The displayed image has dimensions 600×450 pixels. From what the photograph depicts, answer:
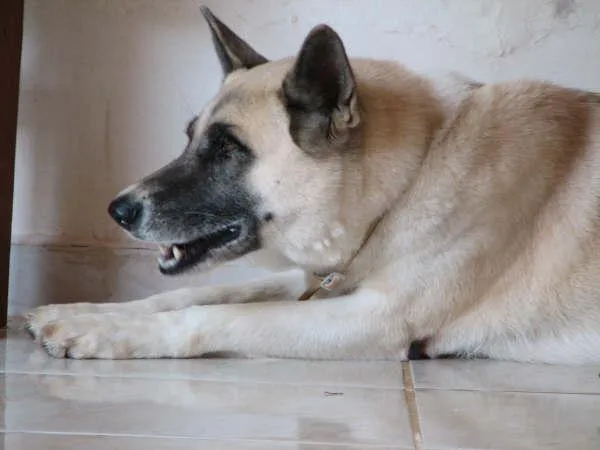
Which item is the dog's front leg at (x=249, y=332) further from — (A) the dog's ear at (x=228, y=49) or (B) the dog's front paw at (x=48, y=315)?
(A) the dog's ear at (x=228, y=49)

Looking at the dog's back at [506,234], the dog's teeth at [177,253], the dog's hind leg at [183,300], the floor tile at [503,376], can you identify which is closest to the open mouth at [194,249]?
the dog's teeth at [177,253]

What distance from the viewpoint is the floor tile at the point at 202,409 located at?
48.9 inches

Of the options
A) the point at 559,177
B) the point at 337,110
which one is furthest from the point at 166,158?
the point at 559,177

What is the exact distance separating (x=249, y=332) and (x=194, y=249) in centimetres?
19

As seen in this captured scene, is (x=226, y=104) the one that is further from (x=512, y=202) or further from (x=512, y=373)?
(x=512, y=373)

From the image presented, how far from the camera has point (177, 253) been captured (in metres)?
1.73

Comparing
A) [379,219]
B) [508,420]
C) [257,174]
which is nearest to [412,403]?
[508,420]

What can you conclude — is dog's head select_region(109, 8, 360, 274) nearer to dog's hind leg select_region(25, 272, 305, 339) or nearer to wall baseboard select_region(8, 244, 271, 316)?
dog's hind leg select_region(25, 272, 305, 339)

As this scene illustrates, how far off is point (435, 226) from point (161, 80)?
36.7 inches

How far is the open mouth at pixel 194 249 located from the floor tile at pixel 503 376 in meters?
0.40

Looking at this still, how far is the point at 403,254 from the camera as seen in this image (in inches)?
65.4

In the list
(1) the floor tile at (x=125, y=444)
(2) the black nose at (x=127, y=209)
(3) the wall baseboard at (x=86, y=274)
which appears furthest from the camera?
(3) the wall baseboard at (x=86, y=274)

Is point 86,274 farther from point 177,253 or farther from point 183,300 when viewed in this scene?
point 177,253

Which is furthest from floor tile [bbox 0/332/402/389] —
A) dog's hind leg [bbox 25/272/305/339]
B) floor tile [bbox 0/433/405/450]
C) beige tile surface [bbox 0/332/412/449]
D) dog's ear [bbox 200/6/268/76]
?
dog's ear [bbox 200/6/268/76]
